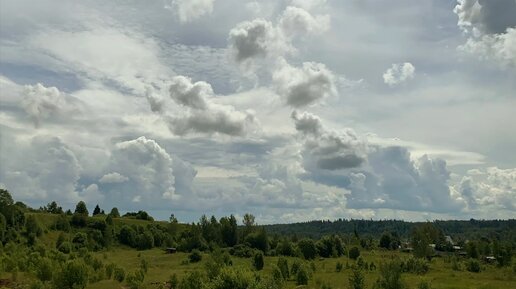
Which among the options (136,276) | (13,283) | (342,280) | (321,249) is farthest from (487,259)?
(13,283)

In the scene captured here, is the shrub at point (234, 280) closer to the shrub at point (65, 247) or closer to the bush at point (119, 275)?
the bush at point (119, 275)

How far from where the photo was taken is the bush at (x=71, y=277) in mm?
82688

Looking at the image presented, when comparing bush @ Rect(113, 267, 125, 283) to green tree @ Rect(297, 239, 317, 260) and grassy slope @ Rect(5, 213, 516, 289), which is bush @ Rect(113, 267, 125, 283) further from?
green tree @ Rect(297, 239, 317, 260)

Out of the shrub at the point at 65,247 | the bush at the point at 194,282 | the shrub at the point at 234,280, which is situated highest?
the shrub at the point at 65,247

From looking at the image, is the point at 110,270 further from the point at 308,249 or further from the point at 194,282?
the point at 308,249

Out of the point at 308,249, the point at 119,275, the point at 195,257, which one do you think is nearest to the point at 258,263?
the point at 195,257

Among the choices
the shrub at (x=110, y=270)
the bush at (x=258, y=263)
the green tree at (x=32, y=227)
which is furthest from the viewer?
the green tree at (x=32, y=227)

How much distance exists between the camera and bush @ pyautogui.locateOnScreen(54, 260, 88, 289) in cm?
8269

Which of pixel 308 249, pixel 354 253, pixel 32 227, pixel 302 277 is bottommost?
pixel 302 277

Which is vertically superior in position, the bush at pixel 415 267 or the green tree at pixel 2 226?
the green tree at pixel 2 226

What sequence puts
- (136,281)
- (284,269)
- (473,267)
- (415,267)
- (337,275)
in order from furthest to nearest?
(473,267) < (415,267) < (337,275) < (284,269) < (136,281)

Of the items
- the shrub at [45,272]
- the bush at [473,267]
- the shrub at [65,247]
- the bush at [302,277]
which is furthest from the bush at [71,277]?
the bush at [473,267]

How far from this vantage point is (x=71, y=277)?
273ft

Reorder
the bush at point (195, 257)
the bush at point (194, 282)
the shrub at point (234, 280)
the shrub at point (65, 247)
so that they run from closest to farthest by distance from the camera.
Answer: the shrub at point (234, 280)
the bush at point (194, 282)
the bush at point (195, 257)
the shrub at point (65, 247)
